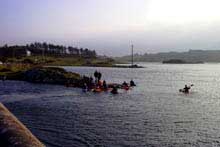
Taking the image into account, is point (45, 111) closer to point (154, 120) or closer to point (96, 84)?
point (154, 120)

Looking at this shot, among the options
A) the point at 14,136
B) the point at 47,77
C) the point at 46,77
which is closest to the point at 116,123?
the point at 14,136

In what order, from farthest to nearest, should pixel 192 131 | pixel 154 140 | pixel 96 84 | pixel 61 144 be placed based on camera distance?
pixel 96 84
pixel 192 131
pixel 154 140
pixel 61 144

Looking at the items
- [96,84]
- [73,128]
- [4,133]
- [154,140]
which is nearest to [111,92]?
[96,84]

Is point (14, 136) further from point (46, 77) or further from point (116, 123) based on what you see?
point (46, 77)

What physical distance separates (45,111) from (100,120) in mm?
8634

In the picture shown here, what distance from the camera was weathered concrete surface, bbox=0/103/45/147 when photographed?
4703 millimetres

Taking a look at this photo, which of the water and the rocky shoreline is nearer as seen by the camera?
the water

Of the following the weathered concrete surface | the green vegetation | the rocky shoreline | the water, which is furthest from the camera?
the green vegetation

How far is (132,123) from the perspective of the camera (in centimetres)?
3484

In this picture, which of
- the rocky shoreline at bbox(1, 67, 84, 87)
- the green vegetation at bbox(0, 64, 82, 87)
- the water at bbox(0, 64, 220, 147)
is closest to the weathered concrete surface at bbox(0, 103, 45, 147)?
the water at bbox(0, 64, 220, 147)

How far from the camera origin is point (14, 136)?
4.98m

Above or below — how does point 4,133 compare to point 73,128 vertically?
above

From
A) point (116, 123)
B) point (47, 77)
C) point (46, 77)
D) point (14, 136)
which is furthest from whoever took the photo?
point (46, 77)

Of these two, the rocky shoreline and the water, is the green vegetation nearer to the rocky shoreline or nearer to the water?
the rocky shoreline
